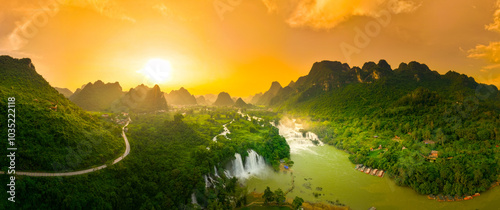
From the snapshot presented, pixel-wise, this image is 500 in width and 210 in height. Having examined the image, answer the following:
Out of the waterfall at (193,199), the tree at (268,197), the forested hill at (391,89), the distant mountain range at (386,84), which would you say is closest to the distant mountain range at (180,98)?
the distant mountain range at (386,84)

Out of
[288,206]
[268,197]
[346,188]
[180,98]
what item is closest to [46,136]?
[268,197]

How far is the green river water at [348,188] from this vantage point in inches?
989

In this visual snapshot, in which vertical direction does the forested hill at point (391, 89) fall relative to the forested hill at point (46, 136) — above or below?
above

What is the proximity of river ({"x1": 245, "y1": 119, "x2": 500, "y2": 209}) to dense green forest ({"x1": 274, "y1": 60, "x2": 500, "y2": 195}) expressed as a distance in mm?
1571

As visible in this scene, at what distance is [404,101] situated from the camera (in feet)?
185

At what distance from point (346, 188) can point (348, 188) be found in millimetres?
297

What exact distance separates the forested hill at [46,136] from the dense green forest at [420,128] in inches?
1752

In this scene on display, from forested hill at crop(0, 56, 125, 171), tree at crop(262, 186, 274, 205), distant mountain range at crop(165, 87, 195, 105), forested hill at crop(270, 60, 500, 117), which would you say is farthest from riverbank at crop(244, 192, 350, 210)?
distant mountain range at crop(165, 87, 195, 105)

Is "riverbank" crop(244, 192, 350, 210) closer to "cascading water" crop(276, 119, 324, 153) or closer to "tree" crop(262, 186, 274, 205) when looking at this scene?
"tree" crop(262, 186, 274, 205)

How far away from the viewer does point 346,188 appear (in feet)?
101

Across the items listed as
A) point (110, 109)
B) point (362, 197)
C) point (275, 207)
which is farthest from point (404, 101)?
point (110, 109)

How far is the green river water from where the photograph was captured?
25.1 meters

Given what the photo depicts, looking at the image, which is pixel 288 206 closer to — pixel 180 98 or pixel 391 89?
pixel 391 89

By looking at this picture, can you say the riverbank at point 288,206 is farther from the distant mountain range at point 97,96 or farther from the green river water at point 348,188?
the distant mountain range at point 97,96
